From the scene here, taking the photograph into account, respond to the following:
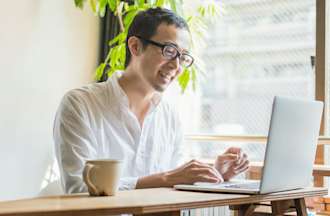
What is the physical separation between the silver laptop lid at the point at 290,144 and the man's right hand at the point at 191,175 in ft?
0.67

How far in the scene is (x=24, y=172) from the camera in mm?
2680

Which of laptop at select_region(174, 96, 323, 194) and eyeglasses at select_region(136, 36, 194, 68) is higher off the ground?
eyeglasses at select_region(136, 36, 194, 68)


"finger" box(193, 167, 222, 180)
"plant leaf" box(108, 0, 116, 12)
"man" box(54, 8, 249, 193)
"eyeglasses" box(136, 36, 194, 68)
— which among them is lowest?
"finger" box(193, 167, 222, 180)

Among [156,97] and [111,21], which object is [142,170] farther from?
[111,21]

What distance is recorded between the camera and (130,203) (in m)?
1.06

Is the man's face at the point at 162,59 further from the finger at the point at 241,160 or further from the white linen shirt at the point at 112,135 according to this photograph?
the finger at the point at 241,160

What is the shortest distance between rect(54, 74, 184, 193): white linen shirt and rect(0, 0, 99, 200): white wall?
2.94 ft

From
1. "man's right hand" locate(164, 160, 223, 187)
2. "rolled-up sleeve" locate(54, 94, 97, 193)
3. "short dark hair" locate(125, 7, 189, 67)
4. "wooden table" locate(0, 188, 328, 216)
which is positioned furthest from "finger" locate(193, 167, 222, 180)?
"short dark hair" locate(125, 7, 189, 67)

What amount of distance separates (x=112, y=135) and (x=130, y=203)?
2.48 ft

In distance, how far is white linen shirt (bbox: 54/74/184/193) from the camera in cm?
159

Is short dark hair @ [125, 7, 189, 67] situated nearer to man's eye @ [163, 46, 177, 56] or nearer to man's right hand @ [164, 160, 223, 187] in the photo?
man's eye @ [163, 46, 177, 56]

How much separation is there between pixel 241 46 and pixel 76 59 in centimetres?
95

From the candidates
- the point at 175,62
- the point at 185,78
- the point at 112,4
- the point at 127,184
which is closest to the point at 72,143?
the point at 127,184

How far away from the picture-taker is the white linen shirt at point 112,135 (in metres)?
1.59
